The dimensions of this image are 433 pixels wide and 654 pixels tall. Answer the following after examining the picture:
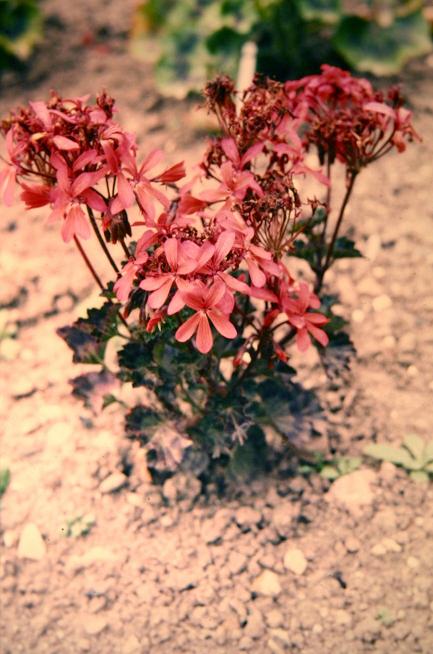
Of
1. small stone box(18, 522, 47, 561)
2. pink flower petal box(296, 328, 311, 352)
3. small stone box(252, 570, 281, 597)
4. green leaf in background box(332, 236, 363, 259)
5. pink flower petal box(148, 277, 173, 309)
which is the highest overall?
pink flower petal box(148, 277, 173, 309)

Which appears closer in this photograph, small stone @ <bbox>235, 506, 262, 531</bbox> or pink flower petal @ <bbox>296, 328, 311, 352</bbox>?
pink flower petal @ <bbox>296, 328, 311, 352</bbox>

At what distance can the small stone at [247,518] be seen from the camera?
98.3 inches

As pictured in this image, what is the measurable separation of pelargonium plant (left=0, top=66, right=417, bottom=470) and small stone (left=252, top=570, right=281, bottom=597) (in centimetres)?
43

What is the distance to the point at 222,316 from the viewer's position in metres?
1.69

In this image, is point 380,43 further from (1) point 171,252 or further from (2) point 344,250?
(1) point 171,252

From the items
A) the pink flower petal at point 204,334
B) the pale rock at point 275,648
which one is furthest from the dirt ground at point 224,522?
the pink flower petal at point 204,334

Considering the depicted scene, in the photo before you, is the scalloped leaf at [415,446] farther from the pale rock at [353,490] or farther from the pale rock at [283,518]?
the pale rock at [283,518]

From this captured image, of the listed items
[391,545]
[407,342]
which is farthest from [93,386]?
[407,342]

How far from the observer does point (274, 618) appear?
2.27 meters

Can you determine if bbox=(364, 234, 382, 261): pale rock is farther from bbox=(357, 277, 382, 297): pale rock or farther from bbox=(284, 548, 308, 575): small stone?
bbox=(284, 548, 308, 575): small stone

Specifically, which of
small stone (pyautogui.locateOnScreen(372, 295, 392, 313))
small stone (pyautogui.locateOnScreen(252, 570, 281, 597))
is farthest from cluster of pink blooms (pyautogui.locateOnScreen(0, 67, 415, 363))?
small stone (pyautogui.locateOnScreen(372, 295, 392, 313))

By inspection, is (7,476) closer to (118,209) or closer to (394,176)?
A: (118,209)

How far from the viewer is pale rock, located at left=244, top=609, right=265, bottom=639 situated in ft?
7.35

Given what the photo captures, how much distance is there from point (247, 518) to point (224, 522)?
0.09m
